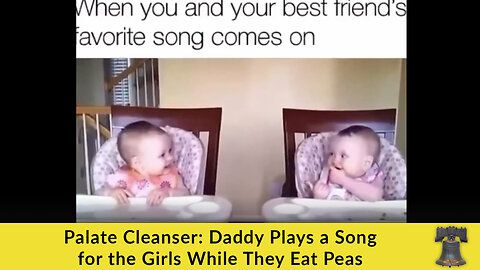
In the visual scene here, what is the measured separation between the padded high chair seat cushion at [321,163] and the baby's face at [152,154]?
30cm

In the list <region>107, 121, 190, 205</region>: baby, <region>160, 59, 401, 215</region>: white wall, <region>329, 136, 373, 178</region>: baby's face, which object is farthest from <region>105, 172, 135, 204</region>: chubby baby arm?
<region>329, 136, 373, 178</region>: baby's face

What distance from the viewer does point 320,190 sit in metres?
1.08

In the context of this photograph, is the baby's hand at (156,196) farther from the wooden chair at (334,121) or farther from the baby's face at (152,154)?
the wooden chair at (334,121)

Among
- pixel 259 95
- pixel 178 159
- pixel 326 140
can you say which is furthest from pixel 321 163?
pixel 178 159

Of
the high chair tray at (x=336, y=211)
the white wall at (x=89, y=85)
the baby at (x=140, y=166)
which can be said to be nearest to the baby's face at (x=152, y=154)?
the baby at (x=140, y=166)

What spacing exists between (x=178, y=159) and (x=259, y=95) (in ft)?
0.74

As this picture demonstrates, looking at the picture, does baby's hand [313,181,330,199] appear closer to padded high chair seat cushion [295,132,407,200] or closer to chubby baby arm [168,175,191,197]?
padded high chair seat cushion [295,132,407,200]

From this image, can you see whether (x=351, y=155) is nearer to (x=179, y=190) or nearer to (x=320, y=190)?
(x=320, y=190)
